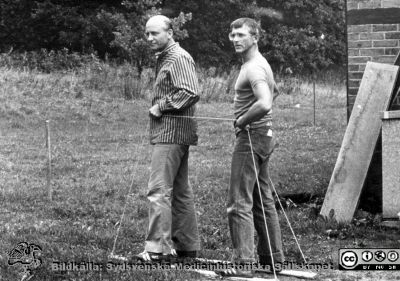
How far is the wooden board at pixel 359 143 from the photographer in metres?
8.65

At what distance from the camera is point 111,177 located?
11.3 metres

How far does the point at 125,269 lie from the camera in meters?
6.04

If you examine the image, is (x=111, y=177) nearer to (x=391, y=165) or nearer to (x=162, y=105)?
(x=391, y=165)

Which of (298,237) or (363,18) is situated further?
(363,18)

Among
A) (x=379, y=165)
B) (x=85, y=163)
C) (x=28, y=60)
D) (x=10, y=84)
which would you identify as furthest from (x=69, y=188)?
(x=28, y=60)

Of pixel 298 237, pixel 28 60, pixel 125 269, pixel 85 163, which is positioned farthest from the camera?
pixel 28 60

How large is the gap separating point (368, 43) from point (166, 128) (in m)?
3.94

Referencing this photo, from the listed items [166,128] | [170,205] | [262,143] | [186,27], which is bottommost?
[170,205]

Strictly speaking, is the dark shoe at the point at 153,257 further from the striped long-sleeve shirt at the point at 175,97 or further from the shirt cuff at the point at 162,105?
the shirt cuff at the point at 162,105

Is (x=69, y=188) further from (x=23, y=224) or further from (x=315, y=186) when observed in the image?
(x=315, y=186)

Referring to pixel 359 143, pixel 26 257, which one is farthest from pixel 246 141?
pixel 359 143

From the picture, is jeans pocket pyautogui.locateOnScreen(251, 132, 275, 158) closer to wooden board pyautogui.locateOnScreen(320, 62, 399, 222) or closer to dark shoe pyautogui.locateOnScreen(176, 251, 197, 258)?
dark shoe pyautogui.locateOnScreen(176, 251, 197, 258)

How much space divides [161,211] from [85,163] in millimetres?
6435

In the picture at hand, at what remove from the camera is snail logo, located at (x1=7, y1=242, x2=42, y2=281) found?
5992 mm
